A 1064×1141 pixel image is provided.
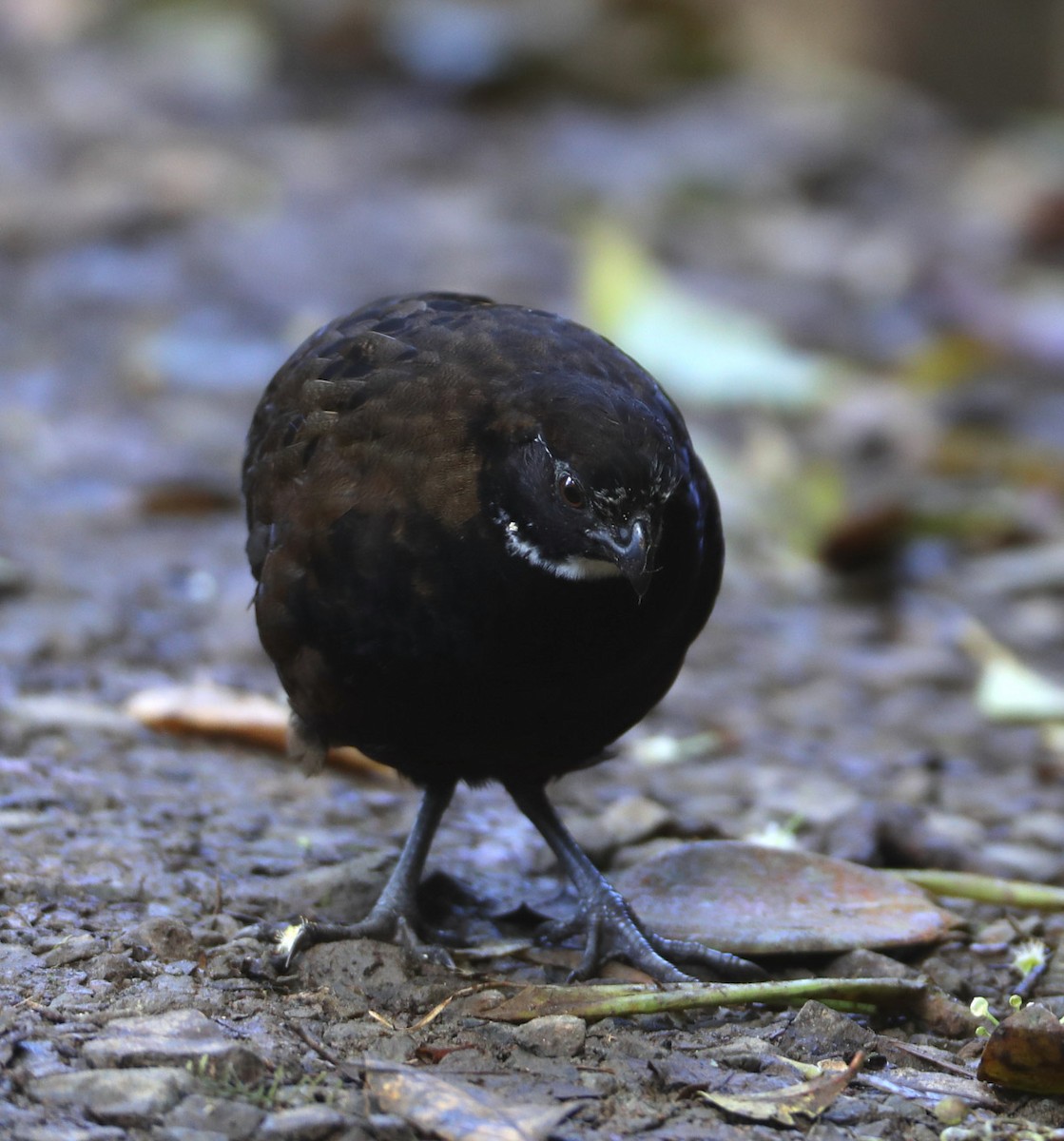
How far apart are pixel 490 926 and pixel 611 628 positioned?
3.12 feet

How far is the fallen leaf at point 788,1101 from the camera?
2977 mm

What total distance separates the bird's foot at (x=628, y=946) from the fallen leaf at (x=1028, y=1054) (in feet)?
2.26

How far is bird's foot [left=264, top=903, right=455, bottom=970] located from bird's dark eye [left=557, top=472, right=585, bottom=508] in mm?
1044

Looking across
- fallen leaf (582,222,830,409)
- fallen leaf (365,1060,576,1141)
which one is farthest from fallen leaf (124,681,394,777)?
fallen leaf (582,222,830,409)

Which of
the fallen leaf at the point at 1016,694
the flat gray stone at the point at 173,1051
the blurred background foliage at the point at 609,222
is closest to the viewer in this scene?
the flat gray stone at the point at 173,1051

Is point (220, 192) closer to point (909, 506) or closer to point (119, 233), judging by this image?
point (119, 233)

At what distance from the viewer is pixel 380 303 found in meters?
4.19

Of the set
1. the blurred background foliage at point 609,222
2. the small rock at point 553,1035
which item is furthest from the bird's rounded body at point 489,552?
the blurred background foliage at point 609,222

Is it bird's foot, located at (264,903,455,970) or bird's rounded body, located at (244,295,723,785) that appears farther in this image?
bird's foot, located at (264,903,455,970)

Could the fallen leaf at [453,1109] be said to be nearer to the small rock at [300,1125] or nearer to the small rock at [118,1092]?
the small rock at [300,1125]

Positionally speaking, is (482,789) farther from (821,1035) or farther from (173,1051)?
(173,1051)

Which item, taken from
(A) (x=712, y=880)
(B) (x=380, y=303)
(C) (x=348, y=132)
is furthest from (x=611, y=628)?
(C) (x=348, y=132)

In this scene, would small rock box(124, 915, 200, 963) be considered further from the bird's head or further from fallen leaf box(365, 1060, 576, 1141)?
the bird's head

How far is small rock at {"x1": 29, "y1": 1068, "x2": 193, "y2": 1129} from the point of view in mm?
2768
